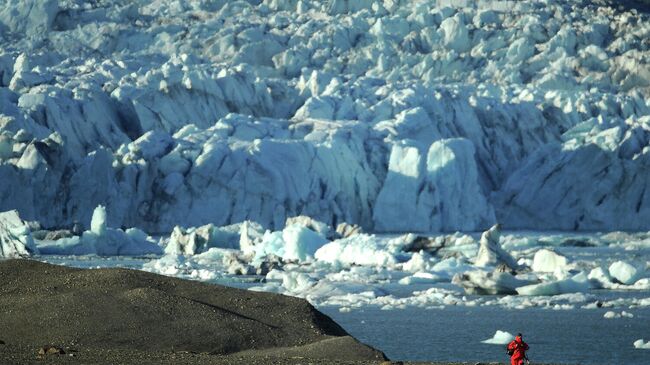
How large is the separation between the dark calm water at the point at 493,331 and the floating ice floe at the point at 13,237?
28.3ft

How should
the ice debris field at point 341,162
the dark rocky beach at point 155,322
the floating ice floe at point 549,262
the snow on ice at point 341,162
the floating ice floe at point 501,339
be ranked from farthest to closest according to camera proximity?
1. the snow on ice at point 341,162
2. the ice debris field at point 341,162
3. the floating ice floe at point 549,262
4. the floating ice floe at point 501,339
5. the dark rocky beach at point 155,322

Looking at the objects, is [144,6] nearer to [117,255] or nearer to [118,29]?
[118,29]

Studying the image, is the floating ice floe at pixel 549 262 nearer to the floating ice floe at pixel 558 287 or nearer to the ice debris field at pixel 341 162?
the ice debris field at pixel 341 162

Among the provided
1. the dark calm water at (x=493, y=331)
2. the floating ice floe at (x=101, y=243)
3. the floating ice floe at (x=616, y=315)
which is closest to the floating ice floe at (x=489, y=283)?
the dark calm water at (x=493, y=331)

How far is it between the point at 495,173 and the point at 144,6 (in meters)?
24.9

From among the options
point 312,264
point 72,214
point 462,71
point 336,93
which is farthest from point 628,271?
point 462,71

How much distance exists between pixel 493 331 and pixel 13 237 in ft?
38.3

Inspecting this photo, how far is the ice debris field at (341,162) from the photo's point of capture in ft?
66.4

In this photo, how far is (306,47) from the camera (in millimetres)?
45281

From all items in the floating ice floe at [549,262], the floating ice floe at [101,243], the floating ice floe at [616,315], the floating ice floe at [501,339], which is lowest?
the floating ice floe at [101,243]

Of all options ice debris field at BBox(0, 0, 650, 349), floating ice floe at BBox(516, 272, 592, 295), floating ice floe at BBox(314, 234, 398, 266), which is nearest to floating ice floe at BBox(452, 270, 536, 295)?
ice debris field at BBox(0, 0, 650, 349)

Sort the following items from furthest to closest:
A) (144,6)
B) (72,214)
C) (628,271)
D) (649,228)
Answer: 1. (144,6)
2. (649,228)
3. (72,214)
4. (628,271)

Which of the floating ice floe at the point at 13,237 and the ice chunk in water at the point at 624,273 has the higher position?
the ice chunk in water at the point at 624,273

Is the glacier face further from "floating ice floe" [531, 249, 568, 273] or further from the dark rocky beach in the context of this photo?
the dark rocky beach
